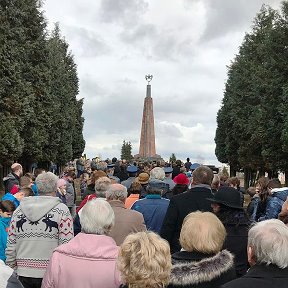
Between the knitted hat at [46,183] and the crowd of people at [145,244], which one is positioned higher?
the knitted hat at [46,183]

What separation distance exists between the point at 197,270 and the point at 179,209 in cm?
277

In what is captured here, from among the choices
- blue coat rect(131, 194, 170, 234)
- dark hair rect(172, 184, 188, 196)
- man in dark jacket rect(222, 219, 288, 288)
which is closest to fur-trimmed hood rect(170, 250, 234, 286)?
man in dark jacket rect(222, 219, 288, 288)

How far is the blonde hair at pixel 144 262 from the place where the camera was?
366 centimetres

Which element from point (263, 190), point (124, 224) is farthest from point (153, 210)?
point (263, 190)

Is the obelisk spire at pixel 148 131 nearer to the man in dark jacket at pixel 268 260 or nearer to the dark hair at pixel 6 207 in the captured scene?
the dark hair at pixel 6 207

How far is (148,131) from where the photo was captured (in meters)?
A: 63.7

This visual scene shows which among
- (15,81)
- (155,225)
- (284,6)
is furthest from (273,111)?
(155,225)

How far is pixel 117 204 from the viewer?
6879 mm

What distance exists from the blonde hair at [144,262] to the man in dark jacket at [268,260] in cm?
43

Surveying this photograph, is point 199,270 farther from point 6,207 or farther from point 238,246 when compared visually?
point 6,207

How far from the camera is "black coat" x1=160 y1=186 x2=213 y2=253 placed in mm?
6922

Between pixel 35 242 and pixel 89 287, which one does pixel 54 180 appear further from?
pixel 89 287

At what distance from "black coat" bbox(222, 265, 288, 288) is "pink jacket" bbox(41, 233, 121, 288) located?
1142mm

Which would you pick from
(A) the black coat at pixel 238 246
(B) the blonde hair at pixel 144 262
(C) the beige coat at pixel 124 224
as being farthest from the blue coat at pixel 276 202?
(B) the blonde hair at pixel 144 262
